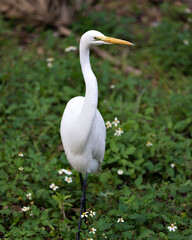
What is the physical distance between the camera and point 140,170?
10.2 ft

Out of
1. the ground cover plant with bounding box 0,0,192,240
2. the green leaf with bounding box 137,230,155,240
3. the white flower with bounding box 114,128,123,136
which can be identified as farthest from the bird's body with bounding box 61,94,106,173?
the green leaf with bounding box 137,230,155,240

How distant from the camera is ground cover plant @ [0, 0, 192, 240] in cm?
250

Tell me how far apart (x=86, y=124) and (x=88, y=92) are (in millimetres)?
247

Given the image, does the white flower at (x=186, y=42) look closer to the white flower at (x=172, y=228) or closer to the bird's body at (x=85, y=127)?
the bird's body at (x=85, y=127)

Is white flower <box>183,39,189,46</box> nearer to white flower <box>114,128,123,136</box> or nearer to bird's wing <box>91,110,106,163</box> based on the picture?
white flower <box>114,128,123,136</box>

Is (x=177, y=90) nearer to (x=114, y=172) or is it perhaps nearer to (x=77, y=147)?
(x=114, y=172)

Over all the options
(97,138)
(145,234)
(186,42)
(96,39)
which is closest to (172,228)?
(145,234)

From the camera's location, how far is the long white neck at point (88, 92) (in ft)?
6.97

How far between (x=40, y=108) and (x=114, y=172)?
1178 mm

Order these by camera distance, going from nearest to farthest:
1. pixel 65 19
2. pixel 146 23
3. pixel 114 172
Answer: pixel 114 172, pixel 65 19, pixel 146 23

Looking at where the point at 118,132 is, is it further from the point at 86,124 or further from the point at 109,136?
the point at 86,124

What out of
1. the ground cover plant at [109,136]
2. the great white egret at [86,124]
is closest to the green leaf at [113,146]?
the ground cover plant at [109,136]

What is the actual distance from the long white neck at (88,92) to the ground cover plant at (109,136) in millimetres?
683

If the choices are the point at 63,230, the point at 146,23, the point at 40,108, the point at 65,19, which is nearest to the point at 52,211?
the point at 63,230
